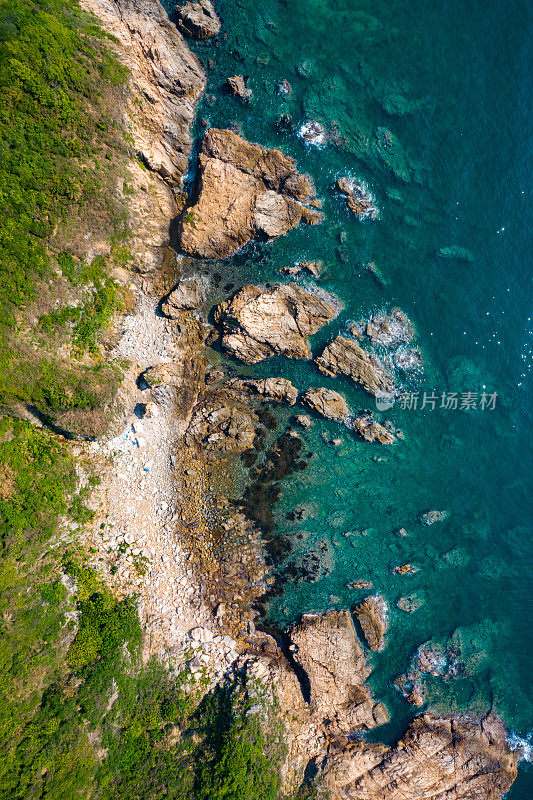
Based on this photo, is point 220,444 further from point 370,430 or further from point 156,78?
point 156,78

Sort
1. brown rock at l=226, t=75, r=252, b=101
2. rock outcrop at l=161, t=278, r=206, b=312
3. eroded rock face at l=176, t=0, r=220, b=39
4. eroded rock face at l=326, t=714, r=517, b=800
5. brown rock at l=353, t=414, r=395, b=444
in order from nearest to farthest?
eroded rock face at l=326, t=714, r=517, b=800
eroded rock face at l=176, t=0, r=220, b=39
brown rock at l=226, t=75, r=252, b=101
rock outcrop at l=161, t=278, r=206, b=312
brown rock at l=353, t=414, r=395, b=444

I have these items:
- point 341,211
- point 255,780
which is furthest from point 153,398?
point 255,780

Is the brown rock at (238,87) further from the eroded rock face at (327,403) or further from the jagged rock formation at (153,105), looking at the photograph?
the eroded rock face at (327,403)

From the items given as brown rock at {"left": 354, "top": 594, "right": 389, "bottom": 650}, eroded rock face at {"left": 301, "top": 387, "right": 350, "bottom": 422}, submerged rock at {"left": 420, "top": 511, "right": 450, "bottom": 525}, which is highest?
Result: eroded rock face at {"left": 301, "top": 387, "right": 350, "bottom": 422}

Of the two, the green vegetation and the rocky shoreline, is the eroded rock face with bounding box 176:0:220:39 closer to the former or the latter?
the rocky shoreline

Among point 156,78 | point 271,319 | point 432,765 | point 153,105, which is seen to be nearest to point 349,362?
point 271,319

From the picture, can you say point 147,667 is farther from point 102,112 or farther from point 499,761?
point 102,112

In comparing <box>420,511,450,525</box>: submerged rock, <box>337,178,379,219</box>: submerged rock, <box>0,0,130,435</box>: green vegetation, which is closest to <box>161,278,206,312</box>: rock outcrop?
<box>0,0,130,435</box>: green vegetation

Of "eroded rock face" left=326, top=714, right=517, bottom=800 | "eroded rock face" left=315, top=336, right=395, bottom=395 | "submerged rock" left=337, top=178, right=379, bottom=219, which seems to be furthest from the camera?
"eroded rock face" left=315, top=336, right=395, bottom=395
